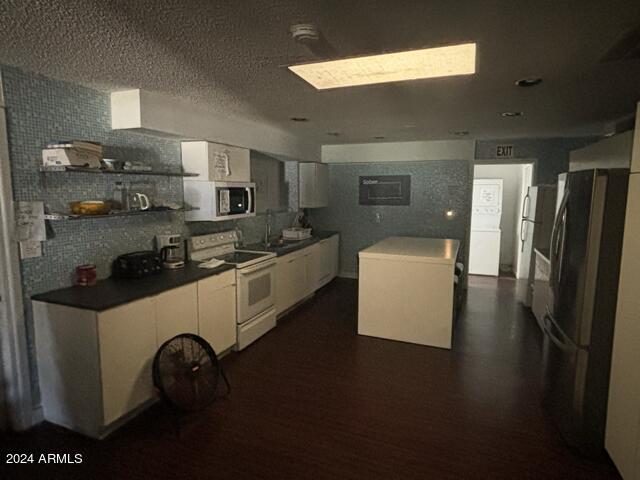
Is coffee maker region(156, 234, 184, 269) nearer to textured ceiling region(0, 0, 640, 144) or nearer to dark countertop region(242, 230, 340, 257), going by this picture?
dark countertop region(242, 230, 340, 257)

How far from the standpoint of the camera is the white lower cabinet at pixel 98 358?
2158mm

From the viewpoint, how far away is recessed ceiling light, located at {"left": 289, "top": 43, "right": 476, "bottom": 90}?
77.2 inches

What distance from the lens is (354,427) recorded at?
2.36 m

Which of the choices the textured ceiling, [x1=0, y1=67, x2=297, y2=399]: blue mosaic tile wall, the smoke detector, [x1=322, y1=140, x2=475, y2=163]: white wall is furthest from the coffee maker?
[x1=322, y1=140, x2=475, y2=163]: white wall

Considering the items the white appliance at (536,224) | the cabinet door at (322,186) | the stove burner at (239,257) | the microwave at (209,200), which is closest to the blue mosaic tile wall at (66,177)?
the microwave at (209,200)

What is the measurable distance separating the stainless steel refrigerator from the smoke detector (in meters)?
1.66

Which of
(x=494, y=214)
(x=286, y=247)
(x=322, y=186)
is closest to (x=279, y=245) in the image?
(x=286, y=247)

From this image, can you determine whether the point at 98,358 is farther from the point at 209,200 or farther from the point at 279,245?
the point at 279,245

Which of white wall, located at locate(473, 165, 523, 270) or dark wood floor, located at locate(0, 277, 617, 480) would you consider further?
white wall, located at locate(473, 165, 523, 270)

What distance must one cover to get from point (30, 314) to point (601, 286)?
338 centimetres

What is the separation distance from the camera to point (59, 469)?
2008mm

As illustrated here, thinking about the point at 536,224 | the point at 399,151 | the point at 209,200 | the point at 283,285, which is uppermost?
the point at 399,151

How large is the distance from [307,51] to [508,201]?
6.05m

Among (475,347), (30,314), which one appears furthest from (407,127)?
(30,314)
